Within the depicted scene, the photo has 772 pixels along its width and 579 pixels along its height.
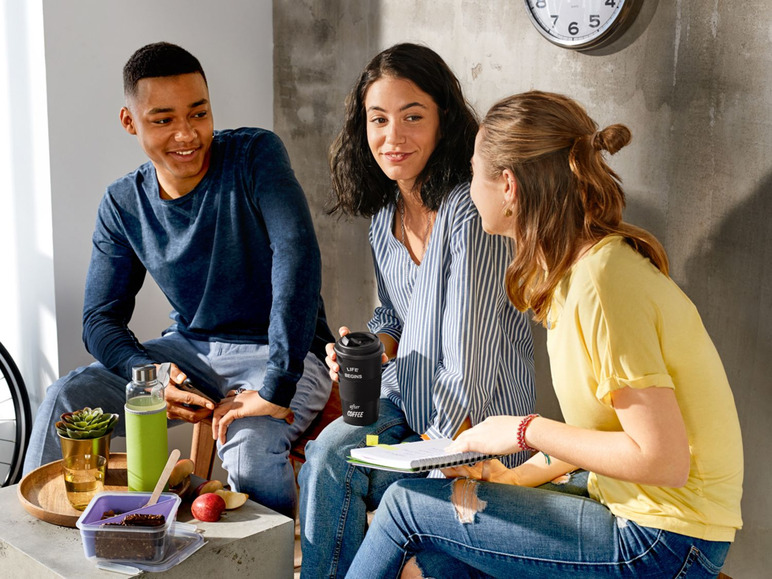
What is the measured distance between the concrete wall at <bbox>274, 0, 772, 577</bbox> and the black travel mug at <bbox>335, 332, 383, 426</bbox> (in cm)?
67

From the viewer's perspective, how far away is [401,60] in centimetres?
200

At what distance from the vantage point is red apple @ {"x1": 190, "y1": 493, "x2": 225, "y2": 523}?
1741 millimetres

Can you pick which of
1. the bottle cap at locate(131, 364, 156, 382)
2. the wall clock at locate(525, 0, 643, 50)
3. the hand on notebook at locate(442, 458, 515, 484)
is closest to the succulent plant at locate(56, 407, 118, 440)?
the bottle cap at locate(131, 364, 156, 382)

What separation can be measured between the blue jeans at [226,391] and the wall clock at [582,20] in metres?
1.05

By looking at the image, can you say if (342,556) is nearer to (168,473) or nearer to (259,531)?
(259,531)

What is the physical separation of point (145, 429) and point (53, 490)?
0.98 feet

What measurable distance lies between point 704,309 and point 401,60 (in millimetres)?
915

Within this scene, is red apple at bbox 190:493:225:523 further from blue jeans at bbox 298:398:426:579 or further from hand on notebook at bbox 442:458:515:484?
hand on notebook at bbox 442:458:515:484

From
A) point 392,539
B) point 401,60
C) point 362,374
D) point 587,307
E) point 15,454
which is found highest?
point 401,60

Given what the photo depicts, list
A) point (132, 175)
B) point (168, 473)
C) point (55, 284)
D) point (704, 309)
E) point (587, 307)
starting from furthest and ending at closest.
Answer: point (55, 284) → point (132, 175) → point (704, 309) → point (168, 473) → point (587, 307)

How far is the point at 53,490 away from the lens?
1863 mm

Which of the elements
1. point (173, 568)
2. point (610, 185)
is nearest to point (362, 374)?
point (173, 568)

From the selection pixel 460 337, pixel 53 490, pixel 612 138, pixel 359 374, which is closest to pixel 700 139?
pixel 612 138

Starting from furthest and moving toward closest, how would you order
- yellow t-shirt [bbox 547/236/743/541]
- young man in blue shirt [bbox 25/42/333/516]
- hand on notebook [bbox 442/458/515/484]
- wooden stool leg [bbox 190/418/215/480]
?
wooden stool leg [bbox 190/418/215/480] < young man in blue shirt [bbox 25/42/333/516] < hand on notebook [bbox 442/458/515/484] < yellow t-shirt [bbox 547/236/743/541]
